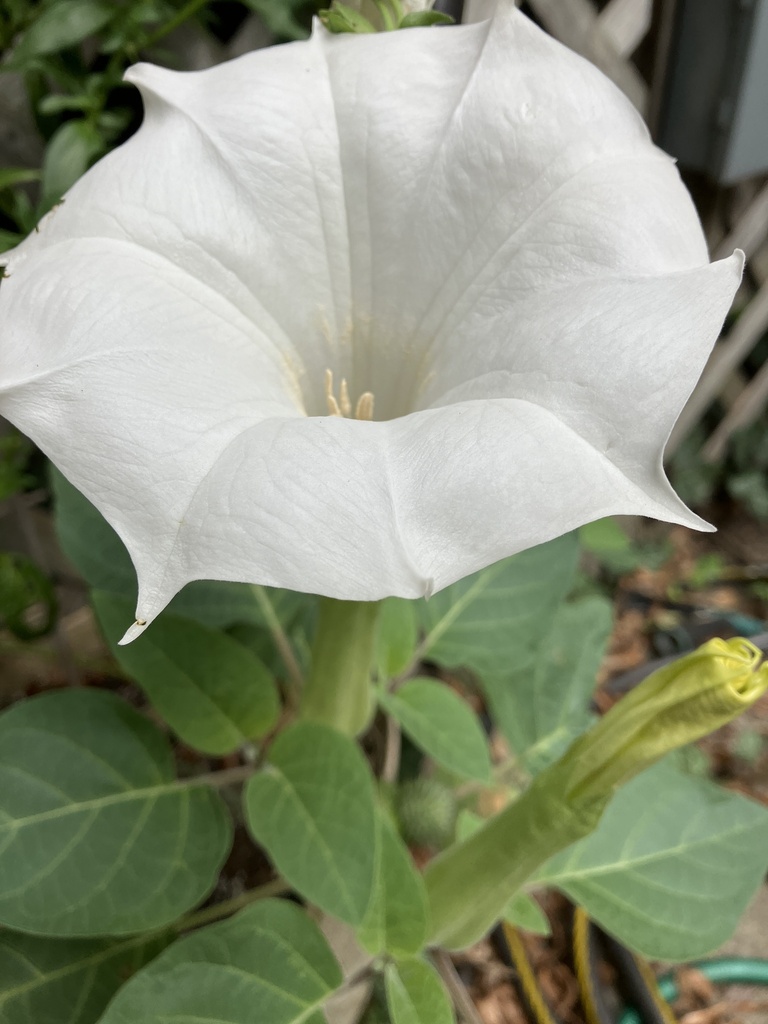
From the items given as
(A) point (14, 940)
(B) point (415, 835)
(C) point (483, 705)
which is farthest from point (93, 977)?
(C) point (483, 705)

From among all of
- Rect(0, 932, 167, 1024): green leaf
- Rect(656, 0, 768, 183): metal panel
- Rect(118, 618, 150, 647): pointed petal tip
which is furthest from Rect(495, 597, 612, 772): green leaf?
Rect(656, 0, 768, 183): metal panel

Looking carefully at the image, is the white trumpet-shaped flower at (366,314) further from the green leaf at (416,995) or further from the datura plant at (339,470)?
the green leaf at (416,995)

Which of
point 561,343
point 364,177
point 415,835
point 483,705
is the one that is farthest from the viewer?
point 483,705

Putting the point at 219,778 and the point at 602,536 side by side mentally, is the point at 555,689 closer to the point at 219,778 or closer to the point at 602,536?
the point at 219,778

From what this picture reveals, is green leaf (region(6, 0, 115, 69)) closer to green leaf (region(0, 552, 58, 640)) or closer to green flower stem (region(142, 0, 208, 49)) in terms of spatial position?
green flower stem (region(142, 0, 208, 49))

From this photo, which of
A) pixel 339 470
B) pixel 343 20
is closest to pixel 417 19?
pixel 343 20

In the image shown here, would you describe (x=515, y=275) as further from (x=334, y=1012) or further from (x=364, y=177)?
(x=334, y=1012)

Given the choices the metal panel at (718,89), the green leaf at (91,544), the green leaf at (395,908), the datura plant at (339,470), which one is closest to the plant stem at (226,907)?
the datura plant at (339,470)
